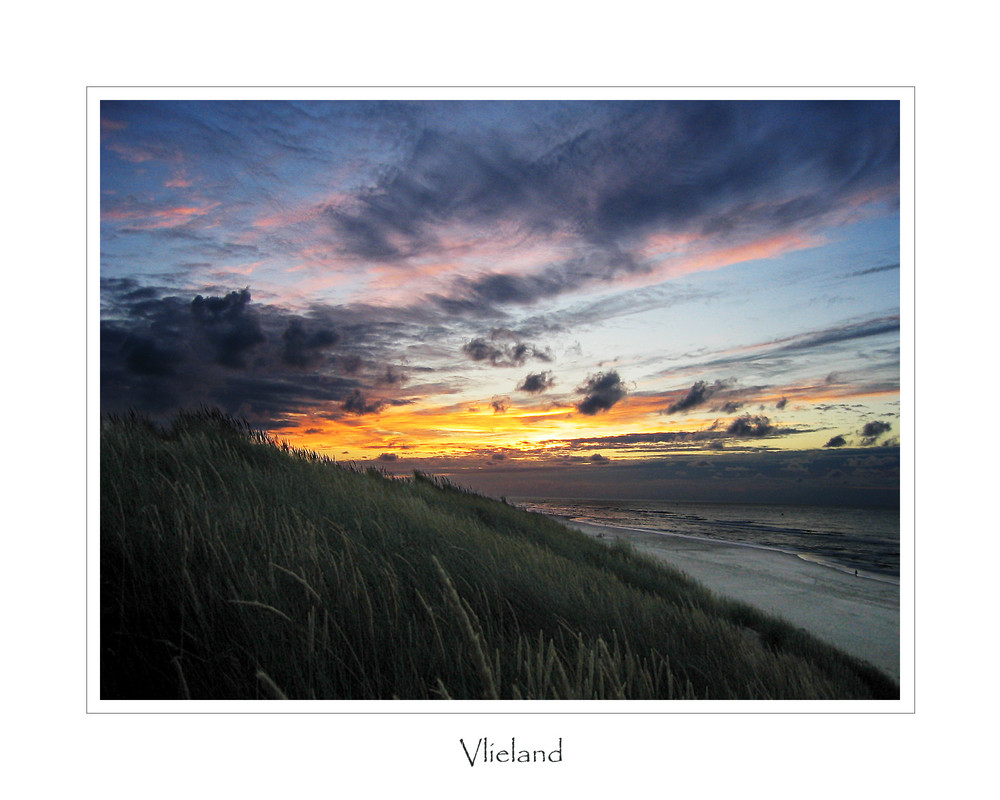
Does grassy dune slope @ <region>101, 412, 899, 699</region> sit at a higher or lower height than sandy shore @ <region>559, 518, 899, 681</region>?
higher

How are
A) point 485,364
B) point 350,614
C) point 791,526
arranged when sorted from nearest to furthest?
1. point 350,614
2. point 485,364
3. point 791,526

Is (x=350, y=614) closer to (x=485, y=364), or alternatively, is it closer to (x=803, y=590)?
(x=485, y=364)

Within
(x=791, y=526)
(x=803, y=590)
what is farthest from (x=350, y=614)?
(x=791, y=526)

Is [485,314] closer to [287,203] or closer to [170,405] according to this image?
[287,203]

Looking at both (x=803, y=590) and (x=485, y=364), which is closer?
(x=485, y=364)

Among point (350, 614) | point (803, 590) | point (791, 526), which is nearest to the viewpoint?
point (350, 614)

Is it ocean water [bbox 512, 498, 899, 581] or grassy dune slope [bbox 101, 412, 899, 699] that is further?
ocean water [bbox 512, 498, 899, 581]
